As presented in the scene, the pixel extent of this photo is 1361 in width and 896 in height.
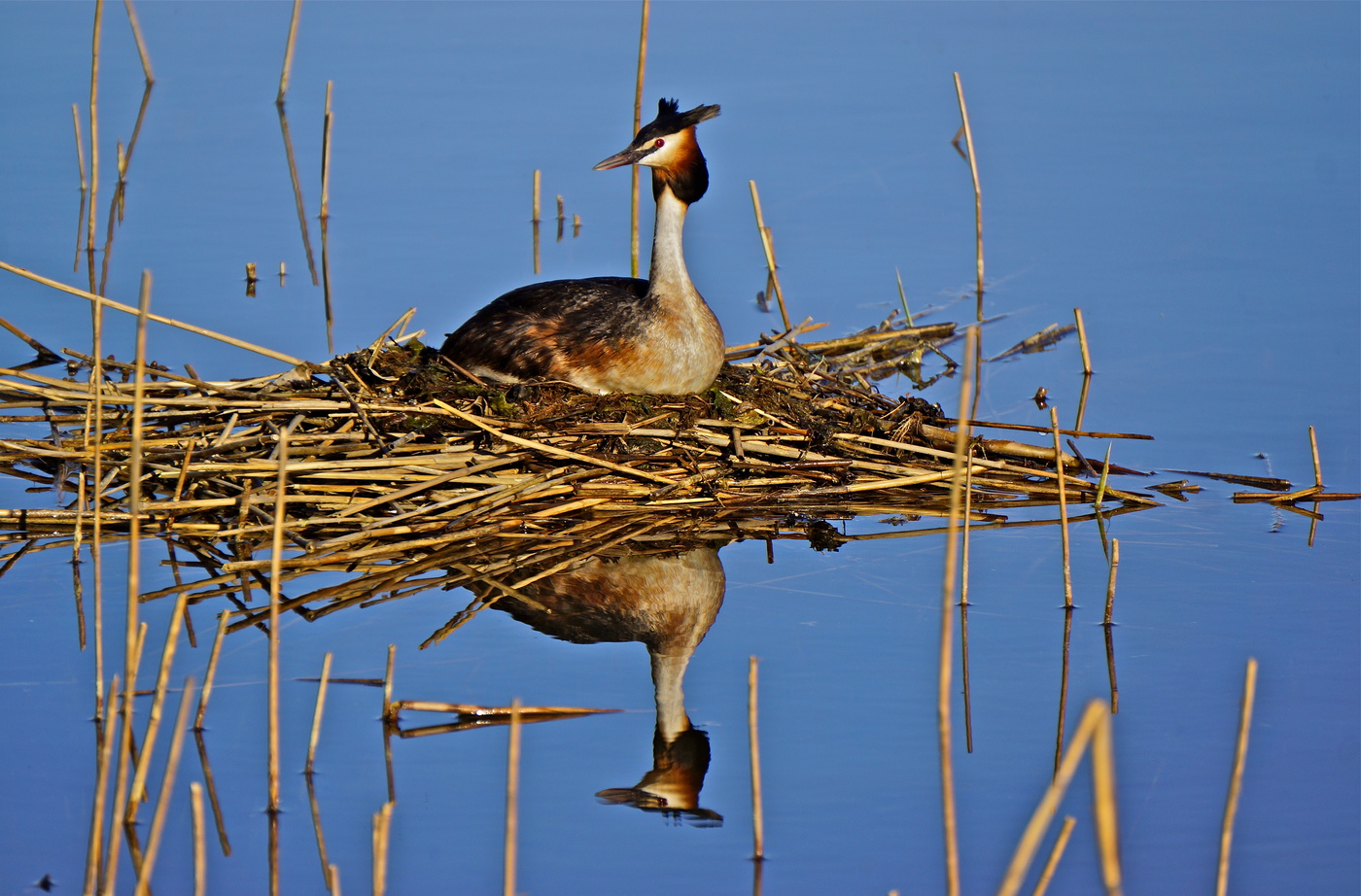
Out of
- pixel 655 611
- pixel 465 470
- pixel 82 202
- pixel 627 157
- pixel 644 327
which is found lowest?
pixel 655 611

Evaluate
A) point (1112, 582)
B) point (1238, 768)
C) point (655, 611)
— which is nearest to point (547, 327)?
point (655, 611)

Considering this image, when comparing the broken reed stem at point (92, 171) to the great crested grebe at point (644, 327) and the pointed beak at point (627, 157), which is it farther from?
the pointed beak at point (627, 157)

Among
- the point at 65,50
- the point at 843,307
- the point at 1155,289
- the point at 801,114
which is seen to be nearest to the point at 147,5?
the point at 65,50

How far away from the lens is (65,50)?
485 inches

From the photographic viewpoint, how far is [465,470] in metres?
5.71

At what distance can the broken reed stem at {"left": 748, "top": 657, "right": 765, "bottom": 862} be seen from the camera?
11.3 feet

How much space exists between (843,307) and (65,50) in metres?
7.17

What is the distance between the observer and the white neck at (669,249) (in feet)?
20.7

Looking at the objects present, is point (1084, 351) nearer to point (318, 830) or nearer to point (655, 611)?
point (655, 611)

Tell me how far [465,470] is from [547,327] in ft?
3.07

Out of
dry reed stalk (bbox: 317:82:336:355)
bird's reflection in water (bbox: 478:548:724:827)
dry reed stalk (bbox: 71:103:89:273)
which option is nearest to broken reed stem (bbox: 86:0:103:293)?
dry reed stalk (bbox: 71:103:89:273)

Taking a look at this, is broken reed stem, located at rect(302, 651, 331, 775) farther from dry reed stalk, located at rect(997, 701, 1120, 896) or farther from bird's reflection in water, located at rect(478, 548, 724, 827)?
dry reed stalk, located at rect(997, 701, 1120, 896)

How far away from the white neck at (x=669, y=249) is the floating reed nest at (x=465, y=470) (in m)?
0.46

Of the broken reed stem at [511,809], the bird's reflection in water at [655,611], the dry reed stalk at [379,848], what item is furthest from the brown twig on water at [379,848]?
the bird's reflection in water at [655,611]
